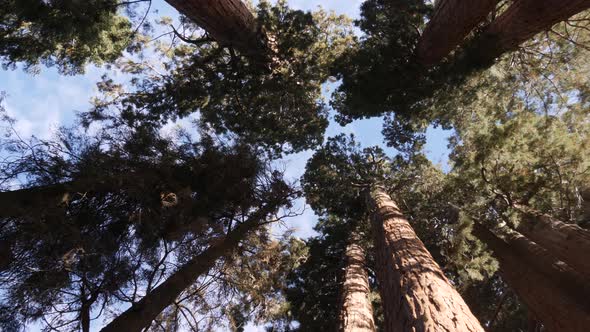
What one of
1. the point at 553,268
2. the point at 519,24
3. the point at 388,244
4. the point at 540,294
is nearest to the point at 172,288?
the point at 388,244

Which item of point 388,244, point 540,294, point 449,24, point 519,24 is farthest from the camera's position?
point 540,294

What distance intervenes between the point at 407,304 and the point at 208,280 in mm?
4807

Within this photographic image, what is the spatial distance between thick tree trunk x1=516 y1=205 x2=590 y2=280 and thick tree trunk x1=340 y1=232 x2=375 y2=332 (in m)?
4.36

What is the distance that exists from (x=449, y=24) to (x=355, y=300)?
5789 millimetres

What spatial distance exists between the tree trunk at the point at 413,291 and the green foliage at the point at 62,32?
7376 mm

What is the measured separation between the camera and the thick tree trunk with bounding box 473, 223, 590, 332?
6.06 m

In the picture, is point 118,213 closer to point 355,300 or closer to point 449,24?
point 355,300

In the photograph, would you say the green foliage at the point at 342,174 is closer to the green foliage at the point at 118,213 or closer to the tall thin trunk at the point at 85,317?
the green foliage at the point at 118,213

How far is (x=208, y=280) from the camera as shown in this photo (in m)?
7.11

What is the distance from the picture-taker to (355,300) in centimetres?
649

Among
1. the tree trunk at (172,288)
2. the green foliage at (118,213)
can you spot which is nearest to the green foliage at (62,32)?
the green foliage at (118,213)

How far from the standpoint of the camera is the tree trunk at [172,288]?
4719 mm

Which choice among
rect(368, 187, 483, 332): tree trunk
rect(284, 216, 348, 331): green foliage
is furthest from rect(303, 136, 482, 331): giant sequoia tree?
rect(284, 216, 348, 331): green foliage

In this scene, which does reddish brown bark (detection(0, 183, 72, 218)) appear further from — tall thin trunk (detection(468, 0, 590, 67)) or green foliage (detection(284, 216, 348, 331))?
tall thin trunk (detection(468, 0, 590, 67))
